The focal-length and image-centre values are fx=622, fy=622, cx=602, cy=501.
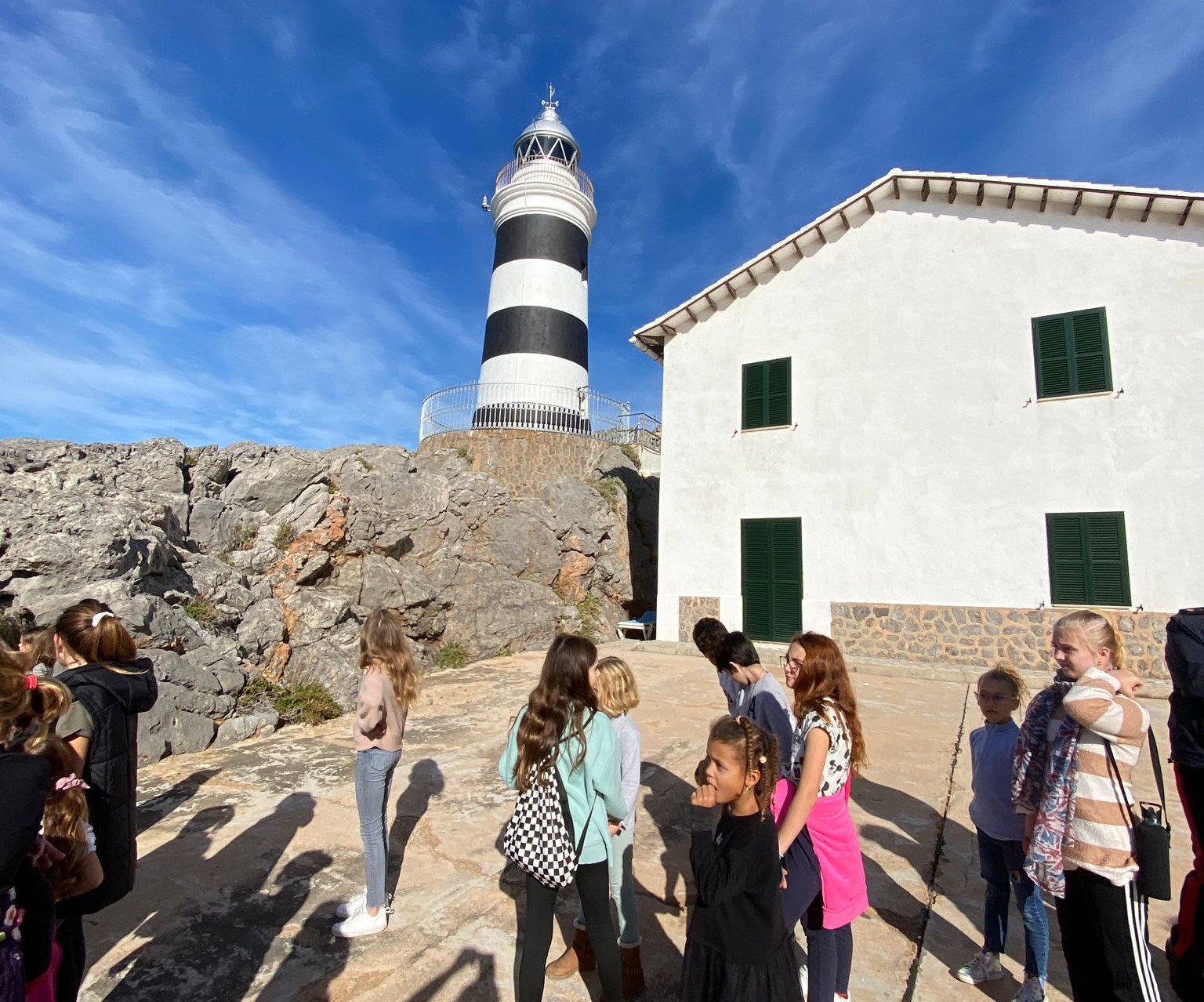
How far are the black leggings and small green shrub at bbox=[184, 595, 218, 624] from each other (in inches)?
247

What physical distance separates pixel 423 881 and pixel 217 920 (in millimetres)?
1000

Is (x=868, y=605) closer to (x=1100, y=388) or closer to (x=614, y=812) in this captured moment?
(x=1100, y=388)

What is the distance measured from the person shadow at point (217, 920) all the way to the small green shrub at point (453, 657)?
18.9ft

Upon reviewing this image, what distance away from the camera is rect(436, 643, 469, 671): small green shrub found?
32.6 feet

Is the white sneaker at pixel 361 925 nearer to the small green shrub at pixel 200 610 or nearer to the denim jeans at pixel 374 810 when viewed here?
the denim jeans at pixel 374 810

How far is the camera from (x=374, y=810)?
314cm

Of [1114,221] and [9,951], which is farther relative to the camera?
[1114,221]

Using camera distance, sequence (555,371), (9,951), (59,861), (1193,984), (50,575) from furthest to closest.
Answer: (555,371)
(50,575)
(1193,984)
(59,861)
(9,951)

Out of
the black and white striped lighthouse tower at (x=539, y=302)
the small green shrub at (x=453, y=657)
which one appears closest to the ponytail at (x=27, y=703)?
the small green shrub at (x=453, y=657)

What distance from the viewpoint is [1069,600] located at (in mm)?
9500

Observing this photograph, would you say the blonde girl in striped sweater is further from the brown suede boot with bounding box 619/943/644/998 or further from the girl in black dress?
the brown suede boot with bounding box 619/943/644/998

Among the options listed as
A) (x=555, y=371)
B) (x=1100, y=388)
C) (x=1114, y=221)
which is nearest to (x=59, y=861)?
(x=1100, y=388)

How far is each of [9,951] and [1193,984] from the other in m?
3.65

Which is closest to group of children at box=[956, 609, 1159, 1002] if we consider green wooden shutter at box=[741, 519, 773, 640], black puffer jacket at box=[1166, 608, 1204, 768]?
black puffer jacket at box=[1166, 608, 1204, 768]
